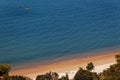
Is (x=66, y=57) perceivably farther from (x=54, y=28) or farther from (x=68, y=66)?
(x=54, y=28)

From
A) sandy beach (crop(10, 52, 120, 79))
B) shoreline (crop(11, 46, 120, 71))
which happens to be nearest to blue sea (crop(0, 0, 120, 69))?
shoreline (crop(11, 46, 120, 71))

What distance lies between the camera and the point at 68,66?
2427 inches

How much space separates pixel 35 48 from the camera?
68.5 meters

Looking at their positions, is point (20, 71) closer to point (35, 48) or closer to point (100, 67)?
point (35, 48)

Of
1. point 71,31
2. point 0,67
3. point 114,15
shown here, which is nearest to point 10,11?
point 71,31

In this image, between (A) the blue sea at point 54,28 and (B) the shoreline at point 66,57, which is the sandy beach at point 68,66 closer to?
(B) the shoreline at point 66,57

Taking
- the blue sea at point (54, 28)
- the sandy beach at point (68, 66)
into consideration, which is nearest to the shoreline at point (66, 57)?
the blue sea at point (54, 28)

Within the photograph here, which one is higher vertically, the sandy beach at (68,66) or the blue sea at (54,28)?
the blue sea at (54,28)

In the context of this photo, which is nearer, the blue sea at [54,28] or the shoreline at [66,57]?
the shoreline at [66,57]

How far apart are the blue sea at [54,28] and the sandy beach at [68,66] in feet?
9.38

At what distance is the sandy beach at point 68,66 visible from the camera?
58125 millimetres

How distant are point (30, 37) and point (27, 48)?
667 cm

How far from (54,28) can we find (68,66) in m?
21.7

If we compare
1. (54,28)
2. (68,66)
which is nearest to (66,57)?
(68,66)
